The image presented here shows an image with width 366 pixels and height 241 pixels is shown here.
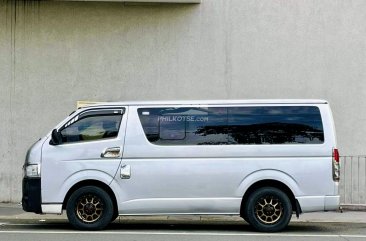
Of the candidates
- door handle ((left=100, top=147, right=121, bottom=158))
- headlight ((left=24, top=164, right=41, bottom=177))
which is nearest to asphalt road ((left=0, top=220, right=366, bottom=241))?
headlight ((left=24, top=164, right=41, bottom=177))

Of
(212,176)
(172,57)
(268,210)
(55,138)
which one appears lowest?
(268,210)

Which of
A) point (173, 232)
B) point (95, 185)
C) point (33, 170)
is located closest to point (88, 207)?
point (95, 185)

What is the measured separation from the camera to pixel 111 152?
1081 centimetres

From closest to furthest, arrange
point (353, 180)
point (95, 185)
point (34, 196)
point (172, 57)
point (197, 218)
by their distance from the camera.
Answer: point (34, 196) < point (95, 185) < point (197, 218) < point (353, 180) < point (172, 57)

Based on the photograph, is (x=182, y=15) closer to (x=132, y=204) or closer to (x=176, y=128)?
(x=176, y=128)

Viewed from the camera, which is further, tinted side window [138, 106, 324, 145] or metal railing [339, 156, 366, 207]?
metal railing [339, 156, 366, 207]

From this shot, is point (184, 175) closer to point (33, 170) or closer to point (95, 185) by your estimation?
point (95, 185)

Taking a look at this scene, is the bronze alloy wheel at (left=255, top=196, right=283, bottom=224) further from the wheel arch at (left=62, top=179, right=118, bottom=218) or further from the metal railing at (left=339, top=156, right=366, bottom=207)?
the metal railing at (left=339, top=156, right=366, bottom=207)

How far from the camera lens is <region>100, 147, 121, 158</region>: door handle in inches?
425

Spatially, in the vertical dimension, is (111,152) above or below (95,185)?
above

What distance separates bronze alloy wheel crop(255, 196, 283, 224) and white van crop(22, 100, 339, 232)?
17 millimetres

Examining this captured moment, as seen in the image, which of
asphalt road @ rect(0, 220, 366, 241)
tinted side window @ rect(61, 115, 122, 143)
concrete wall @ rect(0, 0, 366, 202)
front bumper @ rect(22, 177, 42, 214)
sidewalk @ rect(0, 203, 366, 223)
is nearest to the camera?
asphalt road @ rect(0, 220, 366, 241)

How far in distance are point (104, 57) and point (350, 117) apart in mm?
6055

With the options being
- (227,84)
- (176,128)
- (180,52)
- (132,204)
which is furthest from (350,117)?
(132,204)
